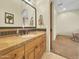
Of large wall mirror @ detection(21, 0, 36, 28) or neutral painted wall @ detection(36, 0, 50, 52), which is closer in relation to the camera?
large wall mirror @ detection(21, 0, 36, 28)

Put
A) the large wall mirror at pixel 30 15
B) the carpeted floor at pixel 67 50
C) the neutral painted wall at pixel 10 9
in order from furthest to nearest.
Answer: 1. the carpeted floor at pixel 67 50
2. the large wall mirror at pixel 30 15
3. the neutral painted wall at pixel 10 9

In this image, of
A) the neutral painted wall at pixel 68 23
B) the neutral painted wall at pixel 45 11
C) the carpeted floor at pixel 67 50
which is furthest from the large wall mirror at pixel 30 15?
the neutral painted wall at pixel 68 23

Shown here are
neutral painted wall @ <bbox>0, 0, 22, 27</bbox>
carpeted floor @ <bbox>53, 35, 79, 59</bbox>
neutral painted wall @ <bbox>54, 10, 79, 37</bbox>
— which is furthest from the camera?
neutral painted wall @ <bbox>54, 10, 79, 37</bbox>

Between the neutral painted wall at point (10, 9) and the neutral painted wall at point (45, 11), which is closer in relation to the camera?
the neutral painted wall at point (10, 9)

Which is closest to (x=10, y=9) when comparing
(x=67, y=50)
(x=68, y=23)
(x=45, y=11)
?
(x=45, y=11)

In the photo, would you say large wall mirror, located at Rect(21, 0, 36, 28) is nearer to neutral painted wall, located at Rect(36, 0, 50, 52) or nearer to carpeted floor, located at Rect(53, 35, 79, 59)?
neutral painted wall, located at Rect(36, 0, 50, 52)

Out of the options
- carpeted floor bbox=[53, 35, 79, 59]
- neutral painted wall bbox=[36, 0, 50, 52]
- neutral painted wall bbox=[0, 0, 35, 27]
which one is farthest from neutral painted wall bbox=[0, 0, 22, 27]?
carpeted floor bbox=[53, 35, 79, 59]

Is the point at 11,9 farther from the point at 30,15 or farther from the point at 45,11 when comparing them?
the point at 45,11

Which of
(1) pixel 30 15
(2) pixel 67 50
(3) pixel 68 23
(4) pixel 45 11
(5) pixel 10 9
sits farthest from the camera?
(3) pixel 68 23

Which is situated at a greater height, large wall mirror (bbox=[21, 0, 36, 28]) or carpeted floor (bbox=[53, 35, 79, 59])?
large wall mirror (bbox=[21, 0, 36, 28])

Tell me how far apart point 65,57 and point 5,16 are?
8.02ft

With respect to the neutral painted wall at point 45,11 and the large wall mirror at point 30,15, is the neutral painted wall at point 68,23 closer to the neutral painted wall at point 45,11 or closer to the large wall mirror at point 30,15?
the neutral painted wall at point 45,11

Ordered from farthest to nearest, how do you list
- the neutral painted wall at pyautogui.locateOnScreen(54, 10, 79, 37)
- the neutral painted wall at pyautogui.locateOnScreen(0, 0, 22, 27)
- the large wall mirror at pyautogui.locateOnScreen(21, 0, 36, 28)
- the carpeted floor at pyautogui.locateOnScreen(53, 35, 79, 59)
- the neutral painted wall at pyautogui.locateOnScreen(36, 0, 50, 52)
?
the neutral painted wall at pyautogui.locateOnScreen(54, 10, 79, 37)
the neutral painted wall at pyautogui.locateOnScreen(36, 0, 50, 52)
the carpeted floor at pyautogui.locateOnScreen(53, 35, 79, 59)
the large wall mirror at pyautogui.locateOnScreen(21, 0, 36, 28)
the neutral painted wall at pyautogui.locateOnScreen(0, 0, 22, 27)

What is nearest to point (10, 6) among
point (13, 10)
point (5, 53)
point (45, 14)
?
point (13, 10)
